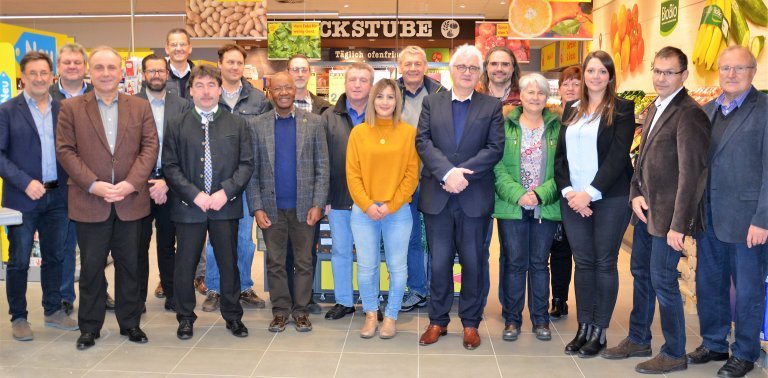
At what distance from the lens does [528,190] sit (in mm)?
3811

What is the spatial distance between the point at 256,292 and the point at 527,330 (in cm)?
204

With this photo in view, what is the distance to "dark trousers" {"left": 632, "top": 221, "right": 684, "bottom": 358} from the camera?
3408mm

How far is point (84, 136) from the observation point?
12.0ft

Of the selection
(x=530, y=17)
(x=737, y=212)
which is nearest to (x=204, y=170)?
(x=737, y=212)

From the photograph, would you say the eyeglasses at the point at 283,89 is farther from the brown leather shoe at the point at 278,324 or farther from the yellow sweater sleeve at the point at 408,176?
the brown leather shoe at the point at 278,324

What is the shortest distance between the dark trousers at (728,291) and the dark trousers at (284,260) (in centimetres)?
218

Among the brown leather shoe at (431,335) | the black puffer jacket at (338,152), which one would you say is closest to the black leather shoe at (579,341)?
the brown leather shoe at (431,335)

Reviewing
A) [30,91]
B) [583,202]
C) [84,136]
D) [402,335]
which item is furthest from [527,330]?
[30,91]

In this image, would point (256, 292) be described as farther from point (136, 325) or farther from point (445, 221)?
point (445, 221)

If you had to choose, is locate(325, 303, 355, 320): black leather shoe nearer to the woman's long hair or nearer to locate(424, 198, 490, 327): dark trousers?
locate(424, 198, 490, 327): dark trousers

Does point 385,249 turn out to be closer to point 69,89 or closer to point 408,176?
point 408,176

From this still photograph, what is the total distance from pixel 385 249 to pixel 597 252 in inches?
46.7

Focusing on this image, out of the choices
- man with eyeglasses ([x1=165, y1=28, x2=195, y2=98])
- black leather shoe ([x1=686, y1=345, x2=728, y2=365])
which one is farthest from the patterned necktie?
black leather shoe ([x1=686, y1=345, x2=728, y2=365])

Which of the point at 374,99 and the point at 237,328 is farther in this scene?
the point at 237,328
